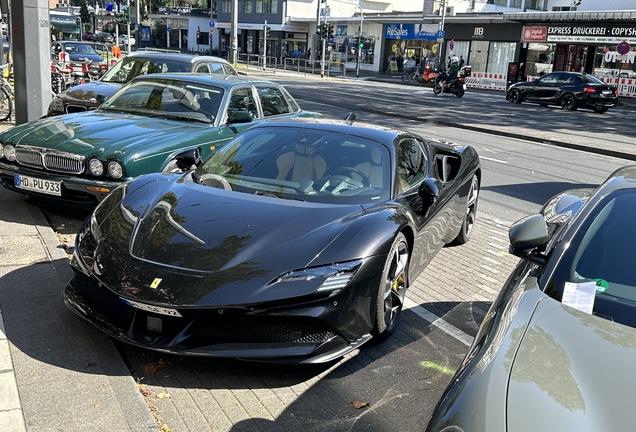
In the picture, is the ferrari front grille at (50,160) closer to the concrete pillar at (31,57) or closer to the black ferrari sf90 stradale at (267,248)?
the black ferrari sf90 stradale at (267,248)

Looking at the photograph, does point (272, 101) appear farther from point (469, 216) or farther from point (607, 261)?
point (607, 261)

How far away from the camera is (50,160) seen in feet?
19.9

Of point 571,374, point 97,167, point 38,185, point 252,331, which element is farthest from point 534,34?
point 571,374

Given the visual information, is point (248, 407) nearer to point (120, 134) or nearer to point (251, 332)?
point (251, 332)

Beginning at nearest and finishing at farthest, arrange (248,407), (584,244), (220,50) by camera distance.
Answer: (584,244), (248,407), (220,50)

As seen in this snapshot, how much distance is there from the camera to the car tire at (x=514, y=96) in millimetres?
29203

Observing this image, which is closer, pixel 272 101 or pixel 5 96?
pixel 272 101

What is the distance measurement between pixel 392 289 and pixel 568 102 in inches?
1001

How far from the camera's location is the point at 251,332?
3.38 m

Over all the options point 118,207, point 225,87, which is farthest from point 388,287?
point 225,87

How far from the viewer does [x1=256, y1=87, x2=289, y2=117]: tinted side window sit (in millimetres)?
8062

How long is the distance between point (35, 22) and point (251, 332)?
8.19 m

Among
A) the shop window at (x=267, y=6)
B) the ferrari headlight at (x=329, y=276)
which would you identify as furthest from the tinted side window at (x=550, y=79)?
the shop window at (x=267, y=6)

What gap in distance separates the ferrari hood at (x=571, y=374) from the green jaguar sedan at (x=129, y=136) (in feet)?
11.8
